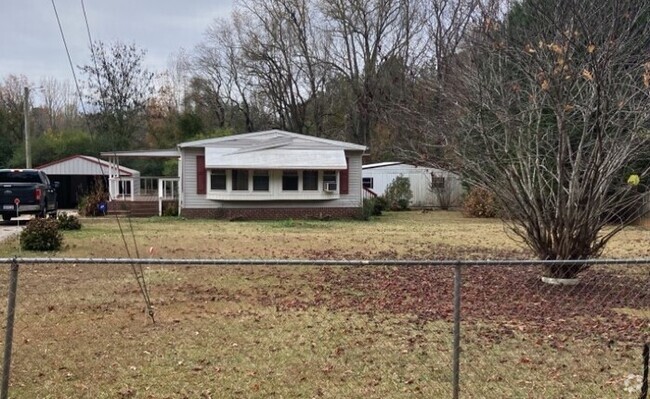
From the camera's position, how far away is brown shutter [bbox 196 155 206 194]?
24391 millimetres

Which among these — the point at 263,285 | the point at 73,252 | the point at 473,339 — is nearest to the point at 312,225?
the point at 73,252

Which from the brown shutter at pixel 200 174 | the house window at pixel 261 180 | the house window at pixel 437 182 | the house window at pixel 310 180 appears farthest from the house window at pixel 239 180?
the house window at pixel 437 182

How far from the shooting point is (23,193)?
18.9m

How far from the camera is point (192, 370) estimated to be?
478cm

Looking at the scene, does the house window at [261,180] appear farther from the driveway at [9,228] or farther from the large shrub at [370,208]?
the driveway at [9,228]

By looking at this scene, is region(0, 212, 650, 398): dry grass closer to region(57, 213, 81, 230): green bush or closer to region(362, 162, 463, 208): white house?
region(57, 213, 81, 230): green bush

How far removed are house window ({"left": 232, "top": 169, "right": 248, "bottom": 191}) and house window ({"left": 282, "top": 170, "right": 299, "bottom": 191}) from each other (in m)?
1.67

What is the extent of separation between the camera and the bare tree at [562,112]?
7.75 metres

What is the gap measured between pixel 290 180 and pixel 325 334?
63.8ft

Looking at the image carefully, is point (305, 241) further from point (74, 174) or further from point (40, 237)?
point (74, 174)

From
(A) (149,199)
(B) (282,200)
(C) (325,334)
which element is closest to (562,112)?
(C) (325,334)

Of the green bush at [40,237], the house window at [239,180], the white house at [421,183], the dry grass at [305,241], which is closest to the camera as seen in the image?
the green bush at [40,237]

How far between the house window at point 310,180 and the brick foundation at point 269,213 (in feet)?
3.26

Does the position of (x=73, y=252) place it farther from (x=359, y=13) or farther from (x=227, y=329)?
(x=359, y=13)
